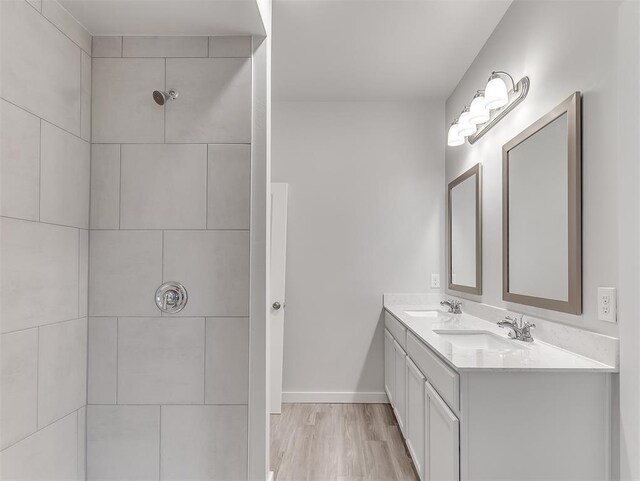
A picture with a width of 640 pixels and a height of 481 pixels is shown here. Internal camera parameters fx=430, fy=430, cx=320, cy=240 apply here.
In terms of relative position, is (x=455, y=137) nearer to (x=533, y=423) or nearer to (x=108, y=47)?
(x=533, y=423)

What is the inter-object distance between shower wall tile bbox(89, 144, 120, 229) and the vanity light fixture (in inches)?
73.8

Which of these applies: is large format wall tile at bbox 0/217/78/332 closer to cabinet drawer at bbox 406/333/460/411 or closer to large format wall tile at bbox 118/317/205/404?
large format wall tile at bbox 118/317/205/404

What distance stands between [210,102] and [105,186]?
537 millimetres

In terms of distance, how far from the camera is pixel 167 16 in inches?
63.1

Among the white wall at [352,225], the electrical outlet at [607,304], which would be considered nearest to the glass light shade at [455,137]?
the white wall at [352,225]

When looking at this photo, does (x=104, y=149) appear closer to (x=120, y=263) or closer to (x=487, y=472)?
(x=120, y=263)

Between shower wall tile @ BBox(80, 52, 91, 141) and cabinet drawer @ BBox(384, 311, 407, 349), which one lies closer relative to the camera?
shower wall tile @ BBox(80, 52, 91, 141)

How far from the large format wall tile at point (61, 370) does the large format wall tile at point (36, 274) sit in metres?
→ 0.06

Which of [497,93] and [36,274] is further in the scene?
[497,93]

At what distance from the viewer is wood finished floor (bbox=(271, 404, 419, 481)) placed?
7.86ft

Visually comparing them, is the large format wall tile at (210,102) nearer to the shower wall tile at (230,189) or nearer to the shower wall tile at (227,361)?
the shower wall tile at (230,189)

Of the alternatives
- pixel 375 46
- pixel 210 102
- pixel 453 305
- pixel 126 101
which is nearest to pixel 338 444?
pixel 453 305

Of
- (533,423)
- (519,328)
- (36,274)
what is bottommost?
(533,423)

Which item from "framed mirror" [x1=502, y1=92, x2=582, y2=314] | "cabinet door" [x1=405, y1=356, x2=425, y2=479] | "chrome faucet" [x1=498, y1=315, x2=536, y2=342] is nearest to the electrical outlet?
"framed mirror" [x1=502, y1=92, x2=582, y2=314]
